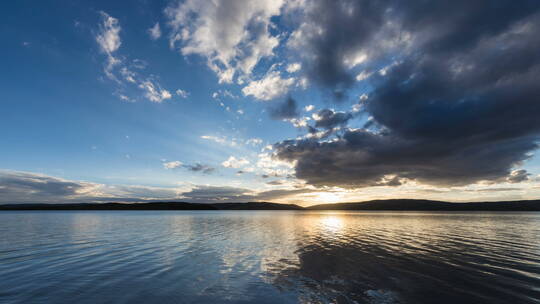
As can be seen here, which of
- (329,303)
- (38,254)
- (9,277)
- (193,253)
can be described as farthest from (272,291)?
(38,254)

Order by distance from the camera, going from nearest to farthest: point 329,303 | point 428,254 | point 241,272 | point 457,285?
point 329,303 < point 457,285 < point 241,272 < point 428,254

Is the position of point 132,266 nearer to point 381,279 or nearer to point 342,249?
point 381,279

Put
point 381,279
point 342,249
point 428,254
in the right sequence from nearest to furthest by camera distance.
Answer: point 381,279 → point 428,254 → point 342,249

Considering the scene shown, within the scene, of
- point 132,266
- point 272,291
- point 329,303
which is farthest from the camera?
point 132,266

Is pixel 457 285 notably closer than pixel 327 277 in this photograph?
Yes

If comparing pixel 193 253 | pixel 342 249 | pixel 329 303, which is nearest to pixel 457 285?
pixel 329 303

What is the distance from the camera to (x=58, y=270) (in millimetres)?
18797

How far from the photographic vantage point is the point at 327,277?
17656mm

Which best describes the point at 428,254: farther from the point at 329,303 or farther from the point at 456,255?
the point at 329,303

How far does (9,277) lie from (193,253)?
548 inches

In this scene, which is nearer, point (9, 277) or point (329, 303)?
point (329, 303)

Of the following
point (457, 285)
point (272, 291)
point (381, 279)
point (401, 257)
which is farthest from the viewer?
point (401, 257)

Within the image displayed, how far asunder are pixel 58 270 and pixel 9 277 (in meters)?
2.67

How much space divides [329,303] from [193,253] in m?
17.9
